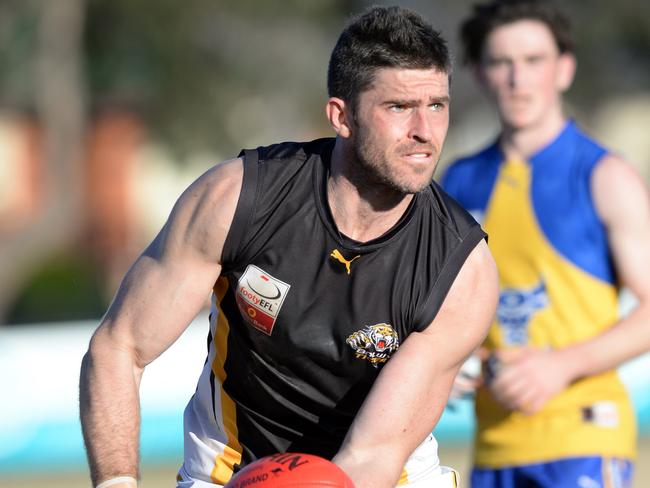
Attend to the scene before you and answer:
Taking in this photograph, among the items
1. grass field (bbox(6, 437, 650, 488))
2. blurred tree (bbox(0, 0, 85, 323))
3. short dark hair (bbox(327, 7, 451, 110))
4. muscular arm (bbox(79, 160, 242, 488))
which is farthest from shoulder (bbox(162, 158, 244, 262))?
blurred tree (bbox(0, 0, 85, 323))

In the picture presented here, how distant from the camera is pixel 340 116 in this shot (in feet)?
13.0

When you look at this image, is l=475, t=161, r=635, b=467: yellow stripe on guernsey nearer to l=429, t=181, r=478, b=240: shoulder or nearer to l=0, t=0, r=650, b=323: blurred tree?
l=429, t=181, r=478, b=240: shoulder

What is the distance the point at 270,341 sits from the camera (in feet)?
12.9

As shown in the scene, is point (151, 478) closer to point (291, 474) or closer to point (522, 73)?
point (522, 73)

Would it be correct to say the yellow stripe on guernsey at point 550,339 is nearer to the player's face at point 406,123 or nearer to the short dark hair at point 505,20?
the short dark hair at point 505,20

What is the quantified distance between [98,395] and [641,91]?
2896 cm

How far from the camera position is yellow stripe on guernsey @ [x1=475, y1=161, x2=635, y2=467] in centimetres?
530

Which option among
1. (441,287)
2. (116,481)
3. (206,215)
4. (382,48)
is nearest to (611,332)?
(441,287)

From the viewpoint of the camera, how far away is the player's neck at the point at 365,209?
394 cm

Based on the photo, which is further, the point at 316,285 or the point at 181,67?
the point at 181,67

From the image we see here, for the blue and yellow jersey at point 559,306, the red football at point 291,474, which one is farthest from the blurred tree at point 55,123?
the red football at point 291,474

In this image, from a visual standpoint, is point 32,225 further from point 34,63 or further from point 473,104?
point 473,104

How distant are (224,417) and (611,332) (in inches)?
75.2

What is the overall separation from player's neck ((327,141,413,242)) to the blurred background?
12008 mm
